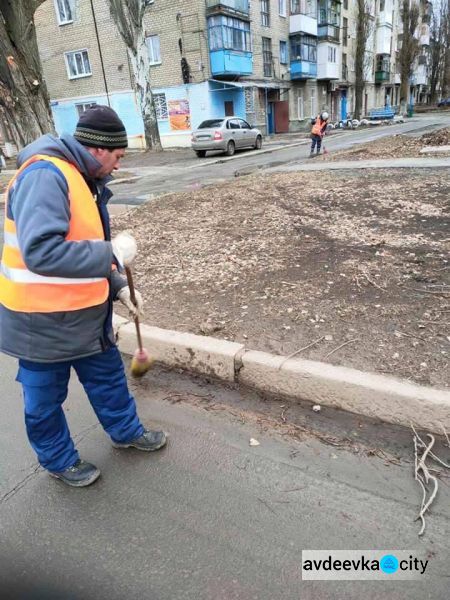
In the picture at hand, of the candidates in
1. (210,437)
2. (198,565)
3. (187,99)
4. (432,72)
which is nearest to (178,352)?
(210,437)

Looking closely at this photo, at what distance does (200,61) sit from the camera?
26.3 metres

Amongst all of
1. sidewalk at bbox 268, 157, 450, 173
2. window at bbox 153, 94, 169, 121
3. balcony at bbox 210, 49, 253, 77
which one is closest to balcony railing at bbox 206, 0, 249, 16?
balcony at bbox 210, 49, 253, 77

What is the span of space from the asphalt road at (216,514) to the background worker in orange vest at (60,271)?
0.83ft

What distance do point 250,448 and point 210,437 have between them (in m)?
0.25

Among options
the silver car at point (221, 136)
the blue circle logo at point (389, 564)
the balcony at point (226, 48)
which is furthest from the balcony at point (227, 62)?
the blue circle logo at point (389, 564)

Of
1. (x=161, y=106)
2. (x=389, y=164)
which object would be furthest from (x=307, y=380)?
(x=161, y=106)

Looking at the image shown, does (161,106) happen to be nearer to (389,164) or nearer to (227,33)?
(227,33)

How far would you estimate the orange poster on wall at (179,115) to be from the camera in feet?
90.8

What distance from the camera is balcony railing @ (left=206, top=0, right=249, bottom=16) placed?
25217mm

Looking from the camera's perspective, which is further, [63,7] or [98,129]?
[63,7]

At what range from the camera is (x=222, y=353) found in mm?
3189

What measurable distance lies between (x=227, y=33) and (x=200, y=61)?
2.27 metres

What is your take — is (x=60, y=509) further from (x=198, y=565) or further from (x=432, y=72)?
(x=432, y=72)

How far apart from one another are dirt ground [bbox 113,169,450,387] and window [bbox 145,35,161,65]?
→ 23314 millimetres
